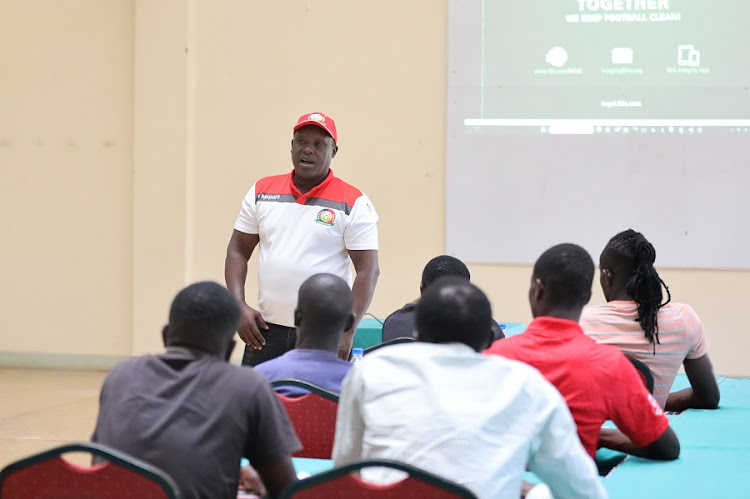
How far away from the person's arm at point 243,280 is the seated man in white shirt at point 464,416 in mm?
1797

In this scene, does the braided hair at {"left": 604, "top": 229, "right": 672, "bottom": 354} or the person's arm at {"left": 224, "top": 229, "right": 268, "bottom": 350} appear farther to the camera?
the person's arm at {"left": 224, "top": 229, "right": 268, "bottom": 350}

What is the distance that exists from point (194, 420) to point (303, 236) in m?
1.86

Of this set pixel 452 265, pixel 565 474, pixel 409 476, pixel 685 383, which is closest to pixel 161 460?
pixel 409 476

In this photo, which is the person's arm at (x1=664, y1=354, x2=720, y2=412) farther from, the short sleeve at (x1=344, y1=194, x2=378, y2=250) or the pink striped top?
the short sleeve at (x1=344, y1=194, x2=378, y2=250)

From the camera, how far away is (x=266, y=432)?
183 cm

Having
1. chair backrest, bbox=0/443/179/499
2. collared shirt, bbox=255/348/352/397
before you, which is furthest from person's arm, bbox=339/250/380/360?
chair backrest, bbox=0/443/179/499

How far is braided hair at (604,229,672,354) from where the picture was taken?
3.16 metres

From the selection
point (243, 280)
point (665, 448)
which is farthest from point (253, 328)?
point (665, 448)

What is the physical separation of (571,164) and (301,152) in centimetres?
292

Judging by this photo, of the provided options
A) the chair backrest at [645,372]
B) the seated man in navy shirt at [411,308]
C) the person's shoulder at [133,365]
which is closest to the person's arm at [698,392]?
the chair backrest at [645,372]

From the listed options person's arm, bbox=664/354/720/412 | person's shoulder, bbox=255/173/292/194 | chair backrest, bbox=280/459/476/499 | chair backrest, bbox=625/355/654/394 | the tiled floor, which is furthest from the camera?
the tiled floor

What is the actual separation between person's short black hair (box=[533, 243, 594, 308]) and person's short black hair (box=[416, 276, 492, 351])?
0.58 meters

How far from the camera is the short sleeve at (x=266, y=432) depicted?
1.82 m

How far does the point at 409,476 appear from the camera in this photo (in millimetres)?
1556
